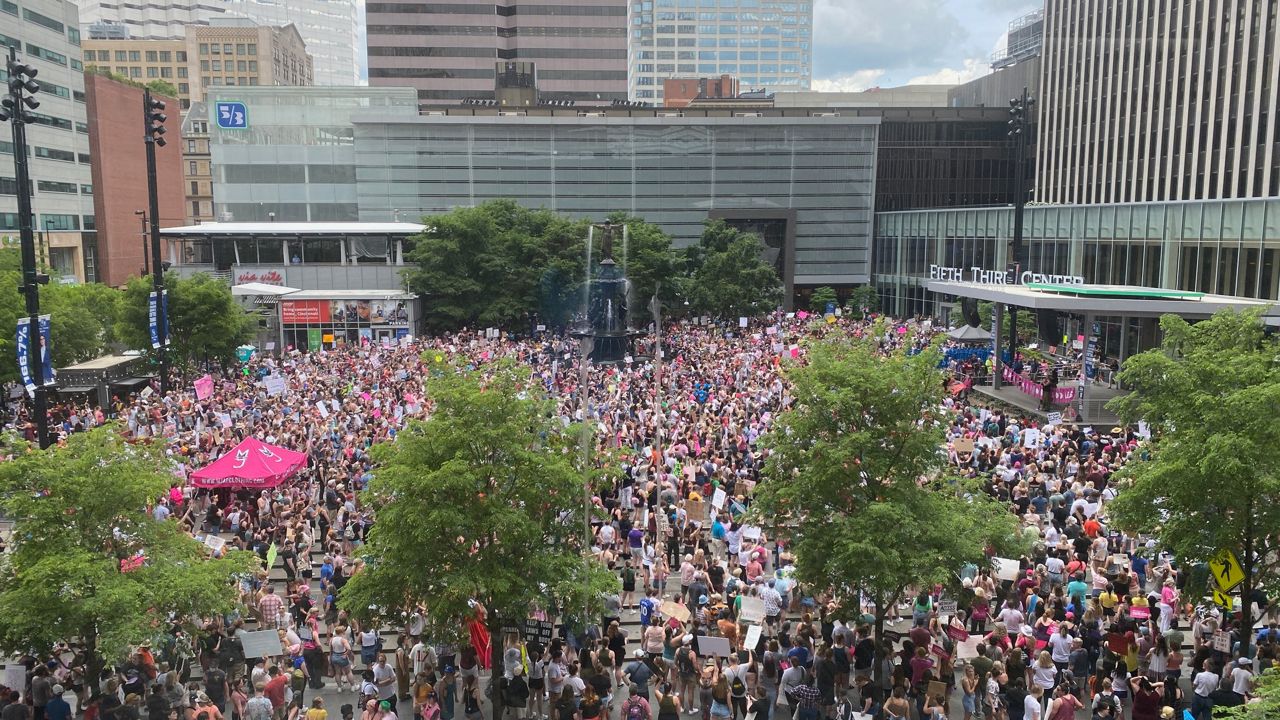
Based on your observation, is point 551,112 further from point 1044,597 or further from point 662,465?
point 1044,597

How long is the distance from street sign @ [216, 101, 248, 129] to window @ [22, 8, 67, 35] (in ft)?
44.5

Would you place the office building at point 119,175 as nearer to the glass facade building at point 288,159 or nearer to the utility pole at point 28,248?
the glass facade building at point 288,159

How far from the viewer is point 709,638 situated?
13.5 meters

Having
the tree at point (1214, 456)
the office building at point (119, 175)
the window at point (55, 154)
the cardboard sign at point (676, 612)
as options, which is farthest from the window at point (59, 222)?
the tree at point (1214, 456)

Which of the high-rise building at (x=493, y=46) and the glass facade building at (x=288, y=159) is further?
the high-rise building at (x=493, y=46)

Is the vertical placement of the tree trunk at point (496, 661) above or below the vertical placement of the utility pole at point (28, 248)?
below

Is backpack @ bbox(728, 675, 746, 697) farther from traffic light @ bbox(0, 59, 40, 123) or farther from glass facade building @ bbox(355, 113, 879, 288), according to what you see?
glass facade building @ bbox(355, 113, 879, 288)

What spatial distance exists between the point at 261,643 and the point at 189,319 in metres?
28.1

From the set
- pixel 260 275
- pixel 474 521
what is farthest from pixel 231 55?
pixel 474 521

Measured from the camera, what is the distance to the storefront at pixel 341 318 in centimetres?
5056

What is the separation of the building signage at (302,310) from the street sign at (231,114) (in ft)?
98.4

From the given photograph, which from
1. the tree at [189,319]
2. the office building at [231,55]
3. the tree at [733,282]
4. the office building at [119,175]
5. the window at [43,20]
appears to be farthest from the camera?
the office building at [231,55]

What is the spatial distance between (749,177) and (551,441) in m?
62.8

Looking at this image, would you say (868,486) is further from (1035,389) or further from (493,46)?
(493,46)
